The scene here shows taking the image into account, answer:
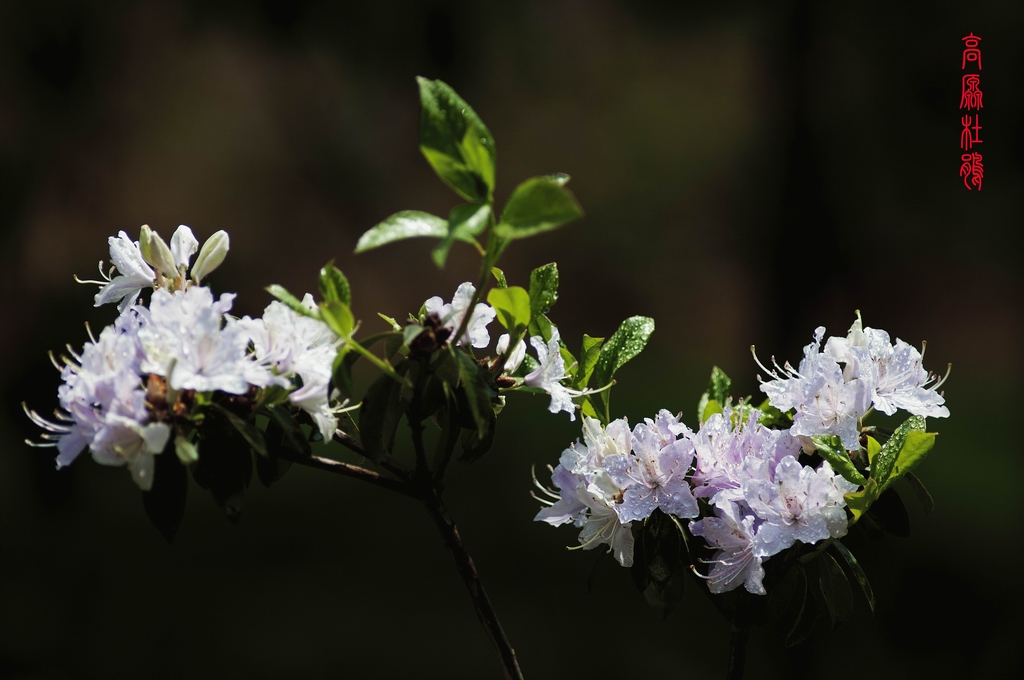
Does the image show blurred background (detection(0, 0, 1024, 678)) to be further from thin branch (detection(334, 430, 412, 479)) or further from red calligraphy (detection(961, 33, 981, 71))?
thin branch (detection(334, 430, 412, 479))

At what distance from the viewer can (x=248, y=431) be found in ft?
1.82

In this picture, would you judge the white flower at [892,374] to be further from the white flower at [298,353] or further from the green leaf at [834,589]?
the white flower at [298,353]

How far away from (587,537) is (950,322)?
3.69m

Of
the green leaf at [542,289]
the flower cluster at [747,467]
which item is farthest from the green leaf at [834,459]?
the green leaf at [542,289]

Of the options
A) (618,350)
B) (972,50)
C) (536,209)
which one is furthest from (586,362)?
(972,50)

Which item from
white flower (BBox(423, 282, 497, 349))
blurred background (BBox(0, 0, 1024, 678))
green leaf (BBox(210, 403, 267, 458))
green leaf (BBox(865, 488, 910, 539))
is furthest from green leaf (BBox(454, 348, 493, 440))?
blurred background (BBox(0, 0, 1024, 678))

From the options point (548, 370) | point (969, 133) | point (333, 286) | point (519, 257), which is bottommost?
point (519, 257)

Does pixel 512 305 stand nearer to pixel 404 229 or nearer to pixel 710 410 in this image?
pixel 404 229

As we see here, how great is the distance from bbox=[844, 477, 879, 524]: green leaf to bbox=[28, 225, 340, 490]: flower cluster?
0.40m

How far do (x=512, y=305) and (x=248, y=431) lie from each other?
210mm

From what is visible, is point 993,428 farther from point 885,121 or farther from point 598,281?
point 598,281

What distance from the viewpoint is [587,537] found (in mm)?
684

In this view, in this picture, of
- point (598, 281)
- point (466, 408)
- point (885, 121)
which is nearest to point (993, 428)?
point (885, 121)

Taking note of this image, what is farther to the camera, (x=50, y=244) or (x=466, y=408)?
(x=50, y=244)
